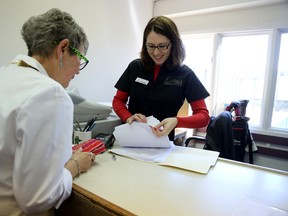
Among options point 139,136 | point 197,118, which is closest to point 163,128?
point 139,136

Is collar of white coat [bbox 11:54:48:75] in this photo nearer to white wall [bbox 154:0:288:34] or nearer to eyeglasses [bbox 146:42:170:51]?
eyeglasses [bbox 146:42:170:51]

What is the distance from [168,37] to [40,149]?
999 mm

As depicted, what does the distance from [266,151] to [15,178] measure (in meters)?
2.78

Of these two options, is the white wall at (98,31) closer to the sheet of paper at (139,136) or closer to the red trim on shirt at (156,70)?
the red trim on shirt at (156,70)

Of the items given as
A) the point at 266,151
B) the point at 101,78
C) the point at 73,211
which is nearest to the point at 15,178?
the point at 73,211

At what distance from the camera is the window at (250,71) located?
8.55ft

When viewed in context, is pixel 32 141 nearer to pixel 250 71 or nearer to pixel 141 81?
pixel 141 81

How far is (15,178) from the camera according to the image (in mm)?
563

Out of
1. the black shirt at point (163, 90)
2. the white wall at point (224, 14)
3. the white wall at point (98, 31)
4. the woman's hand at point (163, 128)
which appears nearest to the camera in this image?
the woman's hand at point (163, 128)

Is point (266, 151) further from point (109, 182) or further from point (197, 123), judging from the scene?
point (109, 182)

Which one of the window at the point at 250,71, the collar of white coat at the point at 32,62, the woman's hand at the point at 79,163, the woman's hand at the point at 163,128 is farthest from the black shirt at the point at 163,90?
the window at the point at 250,71

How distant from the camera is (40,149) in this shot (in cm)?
56

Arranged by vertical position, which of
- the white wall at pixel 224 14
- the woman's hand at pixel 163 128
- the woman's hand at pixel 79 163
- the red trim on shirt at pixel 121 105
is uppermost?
the white wall at pixel 224 14

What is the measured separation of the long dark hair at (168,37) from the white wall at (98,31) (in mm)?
1007
